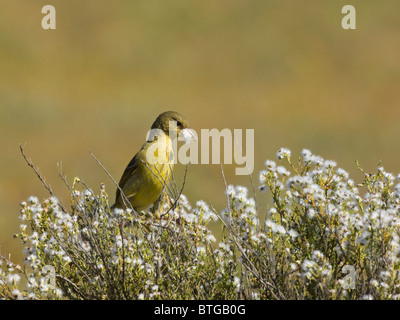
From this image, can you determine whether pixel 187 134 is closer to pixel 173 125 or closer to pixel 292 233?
pixel 173 125

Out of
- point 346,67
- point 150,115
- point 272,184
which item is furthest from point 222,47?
point 272,184

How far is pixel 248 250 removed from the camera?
9.96 ft

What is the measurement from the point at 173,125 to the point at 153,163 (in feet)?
0.98

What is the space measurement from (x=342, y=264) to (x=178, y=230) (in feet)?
2.57

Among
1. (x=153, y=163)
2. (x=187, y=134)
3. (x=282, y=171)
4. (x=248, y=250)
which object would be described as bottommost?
(x=248, y=250)

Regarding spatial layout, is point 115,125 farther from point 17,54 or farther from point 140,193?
point 140,193

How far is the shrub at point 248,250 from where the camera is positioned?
287cm

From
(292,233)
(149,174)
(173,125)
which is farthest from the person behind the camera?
(173,125)

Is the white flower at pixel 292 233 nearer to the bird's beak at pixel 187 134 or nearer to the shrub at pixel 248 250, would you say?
the shrub at pixel 248 250

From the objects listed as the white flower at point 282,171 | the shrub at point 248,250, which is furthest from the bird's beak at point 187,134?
the white flower at point 282,171

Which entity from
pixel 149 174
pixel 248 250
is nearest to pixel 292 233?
pixel 248 250
